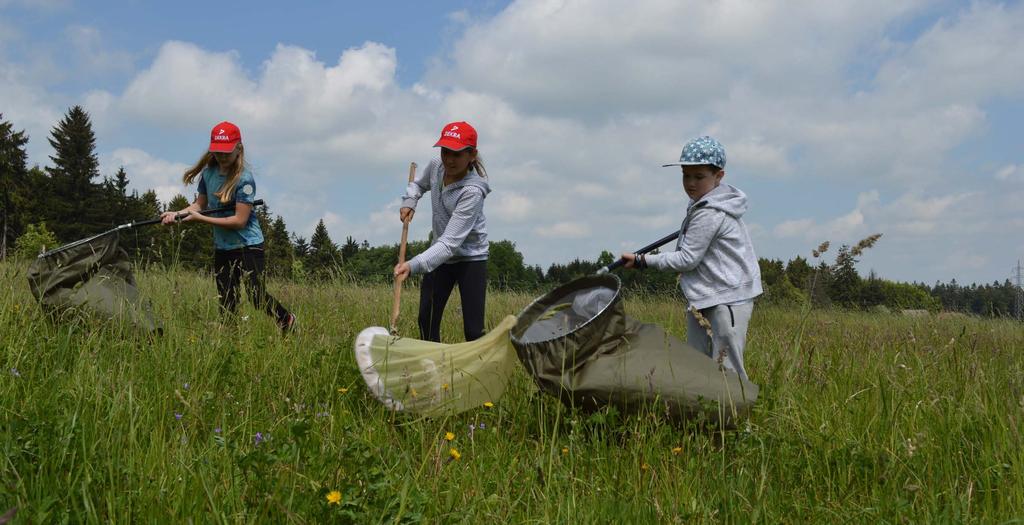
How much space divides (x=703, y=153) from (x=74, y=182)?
2408 inches

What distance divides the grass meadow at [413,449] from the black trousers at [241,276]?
723mm

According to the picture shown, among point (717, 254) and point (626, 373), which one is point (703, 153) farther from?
point (626, 373)

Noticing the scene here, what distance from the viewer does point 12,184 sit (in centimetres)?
5153

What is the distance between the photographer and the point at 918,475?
7.94 feet

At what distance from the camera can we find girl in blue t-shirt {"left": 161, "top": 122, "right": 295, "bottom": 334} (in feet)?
16.0

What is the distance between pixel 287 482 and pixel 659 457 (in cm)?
129

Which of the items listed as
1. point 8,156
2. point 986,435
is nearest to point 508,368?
point 986,435

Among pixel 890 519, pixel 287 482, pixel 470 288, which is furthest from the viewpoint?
pixel 470 288

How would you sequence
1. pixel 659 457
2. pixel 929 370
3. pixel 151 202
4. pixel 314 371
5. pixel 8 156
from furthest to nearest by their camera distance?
pixel 151 202 < pixel 8 156 < pixel 929 370 < pixel 314 371 < pixel 659 457

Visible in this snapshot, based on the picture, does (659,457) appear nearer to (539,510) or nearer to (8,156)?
(539,510)

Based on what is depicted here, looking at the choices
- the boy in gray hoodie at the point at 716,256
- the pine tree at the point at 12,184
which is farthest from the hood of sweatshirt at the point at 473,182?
the pine tree at the point at 12,184

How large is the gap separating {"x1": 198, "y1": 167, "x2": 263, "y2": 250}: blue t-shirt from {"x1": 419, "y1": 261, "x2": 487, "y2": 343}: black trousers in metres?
1.35

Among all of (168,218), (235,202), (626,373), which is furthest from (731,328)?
(168,218)

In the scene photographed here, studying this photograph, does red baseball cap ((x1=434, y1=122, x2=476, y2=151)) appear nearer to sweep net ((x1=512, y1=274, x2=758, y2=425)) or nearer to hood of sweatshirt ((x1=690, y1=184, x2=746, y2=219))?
hood of sweatshirt ((x1=690, y1=184, x2=746, y2=219))
